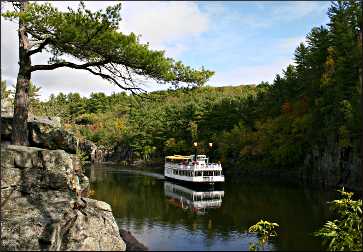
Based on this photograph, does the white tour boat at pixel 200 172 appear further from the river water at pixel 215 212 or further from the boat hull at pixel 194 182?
the river water at pixel 215 212

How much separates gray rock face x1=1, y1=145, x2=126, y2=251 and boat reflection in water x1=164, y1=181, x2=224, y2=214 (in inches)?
801

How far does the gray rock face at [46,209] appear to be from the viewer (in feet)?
39.5

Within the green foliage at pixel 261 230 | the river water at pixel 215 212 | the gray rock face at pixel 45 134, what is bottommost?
the river water at pixel 215 212

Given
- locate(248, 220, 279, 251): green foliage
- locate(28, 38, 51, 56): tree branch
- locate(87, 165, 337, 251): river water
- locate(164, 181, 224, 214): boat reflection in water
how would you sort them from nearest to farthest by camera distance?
1. locate(248, 220, 279, 251): green foliage
2. locate(28, 38, 51, 56): tree branch
3. locate(87, 165, 337, 251): river water
4. locate(164, 181, 224, 214): boat reflection in water

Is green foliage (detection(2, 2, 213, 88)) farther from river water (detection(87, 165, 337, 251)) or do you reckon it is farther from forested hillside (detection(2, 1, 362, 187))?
river water (detection(87, 165, 337, 251))

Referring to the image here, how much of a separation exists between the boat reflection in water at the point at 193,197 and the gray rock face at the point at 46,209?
801 inches

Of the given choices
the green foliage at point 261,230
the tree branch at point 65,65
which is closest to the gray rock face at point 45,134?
the tree branch at point 65,65

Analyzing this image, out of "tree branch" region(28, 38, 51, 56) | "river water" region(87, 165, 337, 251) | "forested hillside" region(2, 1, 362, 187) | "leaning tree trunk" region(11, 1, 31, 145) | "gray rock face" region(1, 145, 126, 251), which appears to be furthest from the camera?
"forested hillside" region(2, 1, 362, 187)

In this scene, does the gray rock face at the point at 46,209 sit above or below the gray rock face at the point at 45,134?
below

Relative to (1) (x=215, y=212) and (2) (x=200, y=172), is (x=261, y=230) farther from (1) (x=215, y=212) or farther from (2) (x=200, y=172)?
(2) (x=200, y=172)

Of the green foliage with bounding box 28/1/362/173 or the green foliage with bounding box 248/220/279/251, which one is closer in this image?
the green foliage with bounding box 248/220/279/251

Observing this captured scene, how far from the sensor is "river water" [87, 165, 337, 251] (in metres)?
23.7

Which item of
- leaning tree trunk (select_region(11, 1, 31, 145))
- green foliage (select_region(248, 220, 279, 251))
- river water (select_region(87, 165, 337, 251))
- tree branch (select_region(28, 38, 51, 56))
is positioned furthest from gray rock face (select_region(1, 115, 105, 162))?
green foliage (select_region(248, 220, 279, 251))

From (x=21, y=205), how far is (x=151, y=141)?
78.0 m
